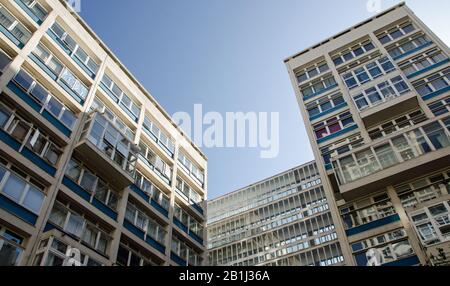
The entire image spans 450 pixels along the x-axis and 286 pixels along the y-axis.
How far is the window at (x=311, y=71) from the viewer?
38.7 metres

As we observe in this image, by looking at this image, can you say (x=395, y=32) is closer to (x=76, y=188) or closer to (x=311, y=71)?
(x=311, y=71)

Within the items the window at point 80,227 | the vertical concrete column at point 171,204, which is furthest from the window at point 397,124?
the window at point 80,227

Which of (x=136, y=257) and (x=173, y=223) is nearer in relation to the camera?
(x=136, y=257)

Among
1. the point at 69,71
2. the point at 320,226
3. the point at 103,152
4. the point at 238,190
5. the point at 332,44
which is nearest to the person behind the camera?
the point at 103,152

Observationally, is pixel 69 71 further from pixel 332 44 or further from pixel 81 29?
pixel 332 44

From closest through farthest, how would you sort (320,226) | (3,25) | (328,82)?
(3,25), (328,82), (320,226)

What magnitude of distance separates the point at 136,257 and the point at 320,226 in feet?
118

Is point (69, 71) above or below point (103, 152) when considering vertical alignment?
above

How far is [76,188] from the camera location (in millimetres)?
21109

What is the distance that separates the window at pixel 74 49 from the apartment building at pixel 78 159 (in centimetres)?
9

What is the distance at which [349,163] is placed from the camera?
27.5m

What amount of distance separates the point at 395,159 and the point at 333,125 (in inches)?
303

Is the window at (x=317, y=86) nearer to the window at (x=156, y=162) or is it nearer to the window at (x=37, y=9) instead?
the window at (x=156, y=162)
